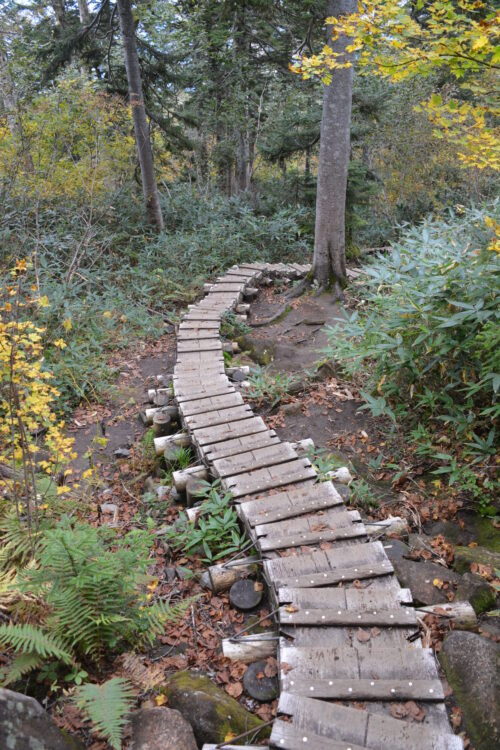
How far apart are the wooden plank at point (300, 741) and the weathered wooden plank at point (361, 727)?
0.03 metres

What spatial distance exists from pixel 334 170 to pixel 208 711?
28.5ft

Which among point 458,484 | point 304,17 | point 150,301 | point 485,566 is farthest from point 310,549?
point 304,17

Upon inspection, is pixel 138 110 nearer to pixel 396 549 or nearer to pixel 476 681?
pixel 396 549

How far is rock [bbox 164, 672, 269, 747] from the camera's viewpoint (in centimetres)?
248

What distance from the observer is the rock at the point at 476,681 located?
2.50 meters

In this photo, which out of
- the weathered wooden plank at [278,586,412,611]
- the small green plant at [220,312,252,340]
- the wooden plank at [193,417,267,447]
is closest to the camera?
the weathered wooden plank at [278,586,412,611]

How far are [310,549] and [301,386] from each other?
309cm

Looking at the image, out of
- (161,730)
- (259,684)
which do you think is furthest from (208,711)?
(259,684)

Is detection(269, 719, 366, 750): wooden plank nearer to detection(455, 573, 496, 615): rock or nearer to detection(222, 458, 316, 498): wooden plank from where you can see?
detection(455, 573, 496, 615): rock

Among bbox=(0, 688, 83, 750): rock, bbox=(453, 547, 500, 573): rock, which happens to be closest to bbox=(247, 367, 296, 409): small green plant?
bbox=(453, 547, 500, 573): rock

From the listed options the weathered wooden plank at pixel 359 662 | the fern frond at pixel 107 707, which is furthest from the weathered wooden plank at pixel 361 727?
the fern frond at pixel 107 707

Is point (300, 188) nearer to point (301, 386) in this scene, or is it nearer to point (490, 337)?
point (301, 386)

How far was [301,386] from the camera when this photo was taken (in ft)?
20.8

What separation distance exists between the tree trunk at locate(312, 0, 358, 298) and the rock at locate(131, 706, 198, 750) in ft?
25.6
